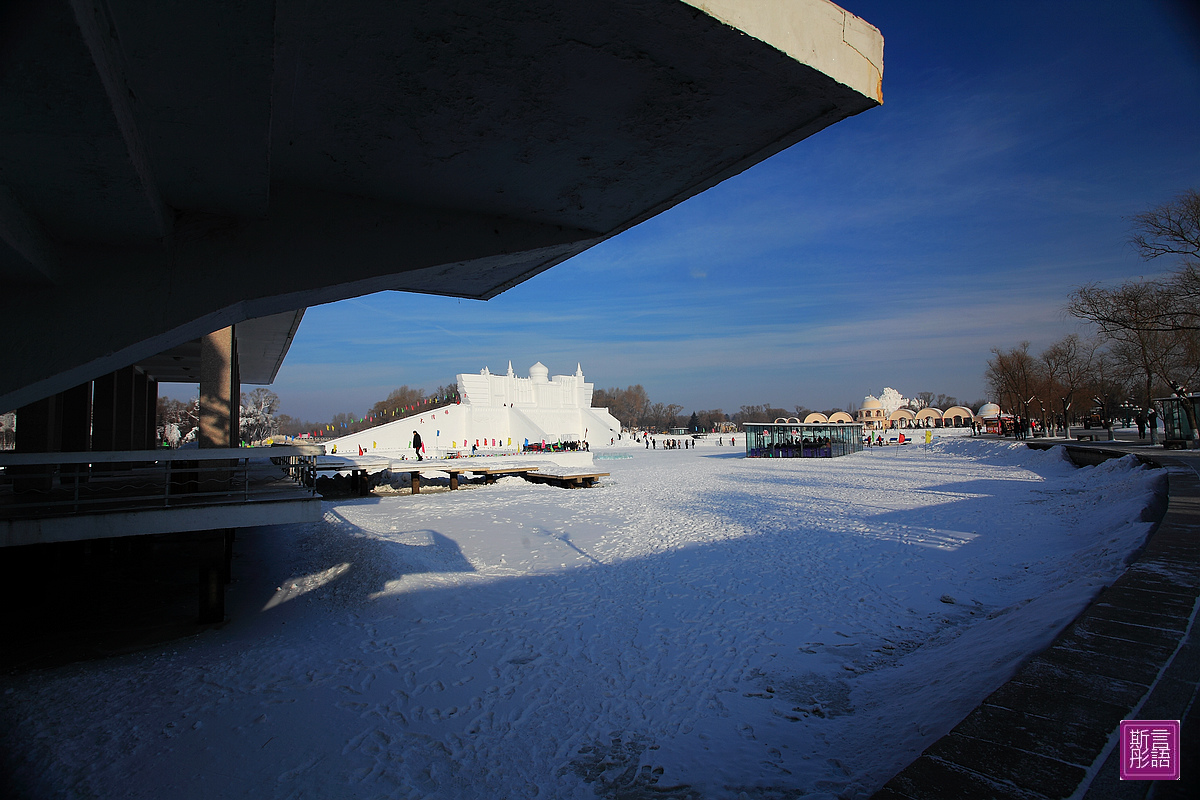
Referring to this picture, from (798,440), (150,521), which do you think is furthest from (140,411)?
(798,440)

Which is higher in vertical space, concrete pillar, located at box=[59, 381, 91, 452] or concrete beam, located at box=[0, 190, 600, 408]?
concrete beam, located at box=[0, 190, 600, 408]

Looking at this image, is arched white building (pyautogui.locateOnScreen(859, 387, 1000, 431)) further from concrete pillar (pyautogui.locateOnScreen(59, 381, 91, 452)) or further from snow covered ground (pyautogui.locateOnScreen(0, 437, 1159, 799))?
concrete pillar (pyautogui.locateOnScreen(59, 381, 91, 452))

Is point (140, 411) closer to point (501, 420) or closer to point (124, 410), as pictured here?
point (124, 410)

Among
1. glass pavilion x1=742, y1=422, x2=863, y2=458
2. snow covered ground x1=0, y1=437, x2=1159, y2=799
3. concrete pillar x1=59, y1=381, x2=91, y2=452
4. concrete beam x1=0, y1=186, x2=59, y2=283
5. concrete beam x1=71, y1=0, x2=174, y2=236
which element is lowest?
snow covered ground x1=0, y1=437, x2=1159, y2=799

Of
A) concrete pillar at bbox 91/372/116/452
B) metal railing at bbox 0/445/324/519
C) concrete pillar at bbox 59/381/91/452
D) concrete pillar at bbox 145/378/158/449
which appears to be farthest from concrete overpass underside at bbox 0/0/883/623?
concrete pillar at bbox 145/378/158/449

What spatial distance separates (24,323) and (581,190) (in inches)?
132

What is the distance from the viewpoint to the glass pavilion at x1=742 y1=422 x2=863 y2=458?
38.4 metres

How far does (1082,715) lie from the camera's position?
8.71 ft

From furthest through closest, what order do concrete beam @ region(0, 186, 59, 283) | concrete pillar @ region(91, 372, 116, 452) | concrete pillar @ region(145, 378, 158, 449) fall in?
concrete pillar @ region(145, 378, 158, 449), concrete pillar @ region(91, 372, 116, 452), concrete beam @ region(0, 186, 59, 283)

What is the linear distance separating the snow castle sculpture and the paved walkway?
3488cm

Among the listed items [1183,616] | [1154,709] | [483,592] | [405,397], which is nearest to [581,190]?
[1154,709]

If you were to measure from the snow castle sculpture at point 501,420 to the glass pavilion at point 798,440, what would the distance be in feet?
52.2

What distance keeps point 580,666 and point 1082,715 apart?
494 cm

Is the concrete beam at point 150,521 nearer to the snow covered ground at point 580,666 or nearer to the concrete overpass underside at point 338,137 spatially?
the snow covered ground at point 580,666
